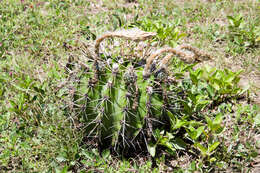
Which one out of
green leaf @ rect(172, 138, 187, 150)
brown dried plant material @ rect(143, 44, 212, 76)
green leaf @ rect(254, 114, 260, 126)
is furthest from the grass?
brown dried plant material @ rect(143, 44, 212, 76)

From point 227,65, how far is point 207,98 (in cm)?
84

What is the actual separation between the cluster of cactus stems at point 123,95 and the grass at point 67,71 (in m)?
0.23

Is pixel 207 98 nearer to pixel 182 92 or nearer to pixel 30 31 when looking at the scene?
pixel 182 92

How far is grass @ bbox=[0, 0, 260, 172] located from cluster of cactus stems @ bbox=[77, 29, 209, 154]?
23cm

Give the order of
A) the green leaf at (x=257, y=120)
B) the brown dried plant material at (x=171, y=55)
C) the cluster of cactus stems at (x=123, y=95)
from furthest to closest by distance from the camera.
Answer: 1. the green leaf at (x=257, y=120)
2. the cluster of cactus stems at (x=123, y=95)
3. the brown dried plant material at (x=171, y=55)

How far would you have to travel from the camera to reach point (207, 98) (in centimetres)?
331

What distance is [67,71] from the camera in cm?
308

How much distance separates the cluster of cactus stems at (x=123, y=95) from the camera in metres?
2.49

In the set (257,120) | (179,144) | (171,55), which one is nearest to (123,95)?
(171,55)

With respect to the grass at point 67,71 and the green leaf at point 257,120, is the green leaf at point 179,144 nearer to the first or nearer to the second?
the grass at point 67,71

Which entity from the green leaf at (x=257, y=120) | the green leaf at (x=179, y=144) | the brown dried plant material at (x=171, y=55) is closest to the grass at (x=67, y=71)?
the green leaf at (x=257, y=120)

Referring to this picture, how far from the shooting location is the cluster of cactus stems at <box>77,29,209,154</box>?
2.49 m

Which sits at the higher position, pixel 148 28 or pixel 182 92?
pixel 148 28

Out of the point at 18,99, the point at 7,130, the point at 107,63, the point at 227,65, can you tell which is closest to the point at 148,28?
the point at 227,65
